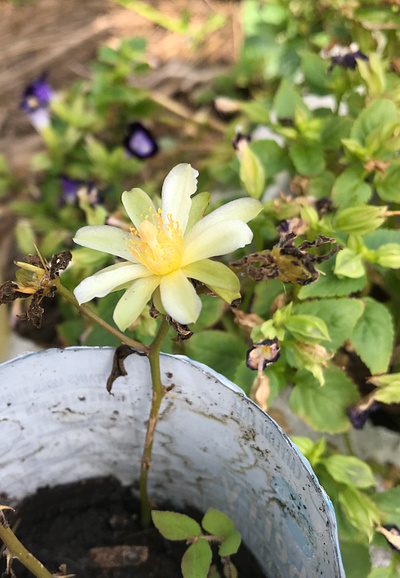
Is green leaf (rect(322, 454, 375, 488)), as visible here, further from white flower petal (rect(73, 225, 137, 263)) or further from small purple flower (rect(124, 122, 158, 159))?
small purple flower (rect(124, 122, 158, 159))

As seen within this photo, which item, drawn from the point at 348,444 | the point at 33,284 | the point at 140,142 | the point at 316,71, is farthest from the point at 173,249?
the point at 140,142

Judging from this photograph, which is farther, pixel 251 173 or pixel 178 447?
pixel 251 173

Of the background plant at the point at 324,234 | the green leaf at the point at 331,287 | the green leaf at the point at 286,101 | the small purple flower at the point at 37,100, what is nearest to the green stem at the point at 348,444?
the background plant at the point at 324,234

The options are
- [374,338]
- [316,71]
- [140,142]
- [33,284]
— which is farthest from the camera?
[140,142]

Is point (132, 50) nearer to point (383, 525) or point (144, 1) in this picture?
point (144, 1)

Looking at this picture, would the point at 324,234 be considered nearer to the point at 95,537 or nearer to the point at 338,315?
the point at 338,315

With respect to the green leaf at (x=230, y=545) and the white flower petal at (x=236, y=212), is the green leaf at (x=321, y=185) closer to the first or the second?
the white flower petal at (x=236, y=212)

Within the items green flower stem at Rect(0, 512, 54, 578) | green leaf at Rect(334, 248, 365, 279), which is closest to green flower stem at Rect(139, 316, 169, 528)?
green flower stem at Rect(0, 512, 54, 578)
